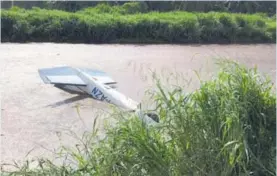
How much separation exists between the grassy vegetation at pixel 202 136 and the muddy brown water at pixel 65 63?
0.29 metres

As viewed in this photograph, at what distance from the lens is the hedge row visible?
24.0 feet

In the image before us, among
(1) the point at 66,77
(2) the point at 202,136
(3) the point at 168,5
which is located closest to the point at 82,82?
(1) the point at 66,77

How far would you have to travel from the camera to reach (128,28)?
7.50 metres

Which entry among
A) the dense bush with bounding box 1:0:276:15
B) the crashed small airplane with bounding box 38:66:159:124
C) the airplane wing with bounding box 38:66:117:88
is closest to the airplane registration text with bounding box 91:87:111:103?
the crashed small airplane with bounding box 38:66:159:124

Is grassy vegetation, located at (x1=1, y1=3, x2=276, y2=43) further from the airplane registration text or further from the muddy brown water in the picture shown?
the airplane registration text

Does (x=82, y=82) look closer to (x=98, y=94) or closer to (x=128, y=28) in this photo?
(x=98, y=94)

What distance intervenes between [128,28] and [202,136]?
5959 mm

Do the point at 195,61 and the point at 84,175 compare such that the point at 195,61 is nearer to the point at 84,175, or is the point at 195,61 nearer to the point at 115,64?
the point at 115,64

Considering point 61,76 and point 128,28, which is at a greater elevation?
point 128,28

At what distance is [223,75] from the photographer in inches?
69.9

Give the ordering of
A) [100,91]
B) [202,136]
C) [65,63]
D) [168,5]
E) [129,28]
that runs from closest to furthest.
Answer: [202,136]
[100,91]
[65,63]
[129,28]
[168,5]

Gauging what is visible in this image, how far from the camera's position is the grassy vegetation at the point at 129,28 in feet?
24.0

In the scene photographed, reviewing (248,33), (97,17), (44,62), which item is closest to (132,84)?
(44,62)

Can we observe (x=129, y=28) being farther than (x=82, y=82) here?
Yes
